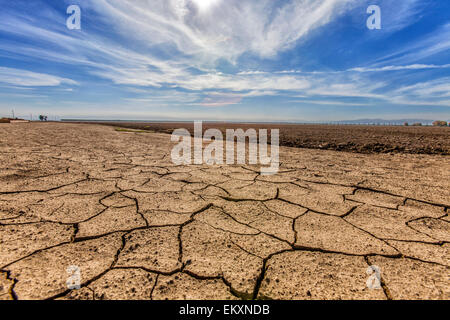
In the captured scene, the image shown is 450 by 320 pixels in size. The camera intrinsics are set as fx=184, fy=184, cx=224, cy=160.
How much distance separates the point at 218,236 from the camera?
1.21 m

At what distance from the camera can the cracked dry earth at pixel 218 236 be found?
0.84 metres

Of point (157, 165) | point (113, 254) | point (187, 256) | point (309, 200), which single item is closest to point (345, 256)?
point (309, 200)

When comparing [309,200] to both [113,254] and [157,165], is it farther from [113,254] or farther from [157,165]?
[157,165]

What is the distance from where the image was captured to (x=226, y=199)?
1.79m

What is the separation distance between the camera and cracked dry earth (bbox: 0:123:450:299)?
2.76 feet

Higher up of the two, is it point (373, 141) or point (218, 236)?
point (373, 141)

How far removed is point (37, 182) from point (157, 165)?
1335 mm

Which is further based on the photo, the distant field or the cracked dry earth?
the distant field

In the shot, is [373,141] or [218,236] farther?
[373,141]

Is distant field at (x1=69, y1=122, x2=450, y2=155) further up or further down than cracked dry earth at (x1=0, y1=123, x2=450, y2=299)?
further up

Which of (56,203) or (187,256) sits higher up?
(56,203)

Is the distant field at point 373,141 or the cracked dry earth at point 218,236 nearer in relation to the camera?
the cracked dry earth at point 218,236
